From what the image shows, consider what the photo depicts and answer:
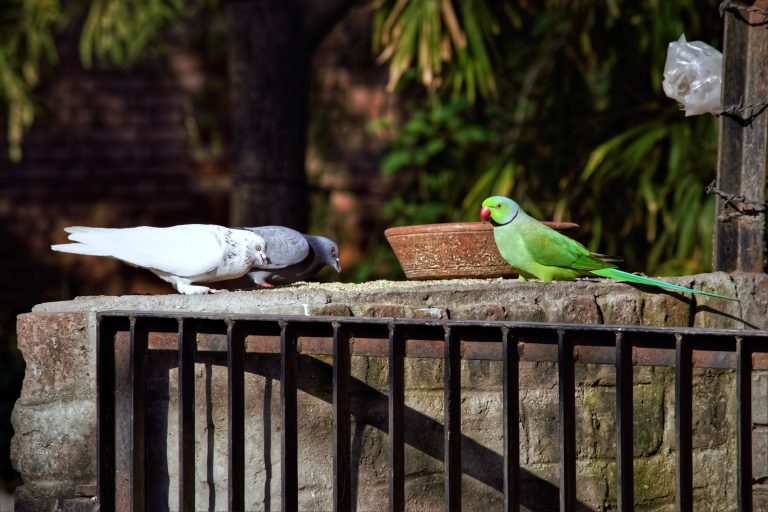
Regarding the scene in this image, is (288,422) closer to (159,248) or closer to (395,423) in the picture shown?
(395,423)

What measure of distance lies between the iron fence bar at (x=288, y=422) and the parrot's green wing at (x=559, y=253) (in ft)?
3.46

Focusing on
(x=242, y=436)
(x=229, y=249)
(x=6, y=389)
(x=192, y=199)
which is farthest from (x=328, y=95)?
(x=242, y=436)

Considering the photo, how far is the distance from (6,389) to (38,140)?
2470mm

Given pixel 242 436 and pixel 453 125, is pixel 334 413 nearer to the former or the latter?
pixel 242 436

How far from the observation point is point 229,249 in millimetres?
3215

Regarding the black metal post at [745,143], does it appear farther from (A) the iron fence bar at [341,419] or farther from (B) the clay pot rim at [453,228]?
(A) the iron fence bar at [341,419]

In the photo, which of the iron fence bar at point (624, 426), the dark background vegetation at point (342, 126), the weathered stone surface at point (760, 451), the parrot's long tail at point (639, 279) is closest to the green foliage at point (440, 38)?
the dark background vegetation at point (342, 126)

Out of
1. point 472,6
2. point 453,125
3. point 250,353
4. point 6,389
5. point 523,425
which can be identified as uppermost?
point 472,6

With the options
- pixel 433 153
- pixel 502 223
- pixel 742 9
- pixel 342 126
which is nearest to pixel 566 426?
pixel 502 223

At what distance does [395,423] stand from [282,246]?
1.04 m

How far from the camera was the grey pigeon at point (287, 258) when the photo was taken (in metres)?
3.38

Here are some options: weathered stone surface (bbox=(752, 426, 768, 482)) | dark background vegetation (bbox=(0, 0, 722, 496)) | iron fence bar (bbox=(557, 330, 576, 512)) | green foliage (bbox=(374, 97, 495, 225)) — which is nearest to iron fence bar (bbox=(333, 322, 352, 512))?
iron fence bar (bbox=(557, 330, 576, 512))

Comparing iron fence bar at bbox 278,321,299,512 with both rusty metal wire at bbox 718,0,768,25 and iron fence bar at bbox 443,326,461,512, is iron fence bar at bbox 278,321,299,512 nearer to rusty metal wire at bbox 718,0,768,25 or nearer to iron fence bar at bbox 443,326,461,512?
iron fence bar at bbox 443,326,461,512

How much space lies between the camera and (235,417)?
2631mm
